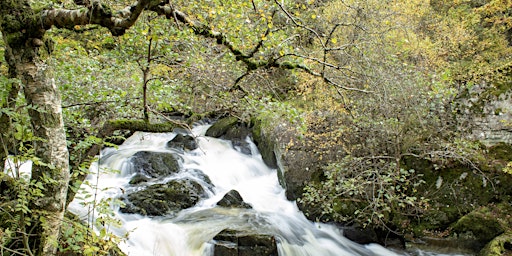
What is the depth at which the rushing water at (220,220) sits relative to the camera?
696cm

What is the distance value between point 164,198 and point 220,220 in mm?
1624

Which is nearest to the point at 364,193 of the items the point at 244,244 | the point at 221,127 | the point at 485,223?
the point at 485,223

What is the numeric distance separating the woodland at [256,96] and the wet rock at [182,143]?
2879 mm

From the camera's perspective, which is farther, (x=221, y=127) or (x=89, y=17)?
(x=221, y=127)

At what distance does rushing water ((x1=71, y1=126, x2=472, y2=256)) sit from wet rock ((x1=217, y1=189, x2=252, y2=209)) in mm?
183

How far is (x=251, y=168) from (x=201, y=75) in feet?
22.4

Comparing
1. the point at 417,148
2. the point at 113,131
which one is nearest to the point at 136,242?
the point at 113,131

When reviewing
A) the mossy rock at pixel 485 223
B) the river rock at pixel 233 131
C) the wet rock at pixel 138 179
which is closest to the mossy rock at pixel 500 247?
the mossy rock at pixel 485 223

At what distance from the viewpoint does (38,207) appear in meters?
3.23

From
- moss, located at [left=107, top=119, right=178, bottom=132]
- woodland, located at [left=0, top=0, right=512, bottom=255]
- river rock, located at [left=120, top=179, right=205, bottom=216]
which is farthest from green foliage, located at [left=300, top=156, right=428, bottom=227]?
moss, located at [left=107, top=119, right=178, bottom=132]

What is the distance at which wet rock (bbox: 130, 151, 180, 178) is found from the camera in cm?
1005

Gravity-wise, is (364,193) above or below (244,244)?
above

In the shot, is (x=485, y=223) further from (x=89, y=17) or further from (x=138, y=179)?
(x=138, y=179)

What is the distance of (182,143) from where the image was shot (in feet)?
40.9
